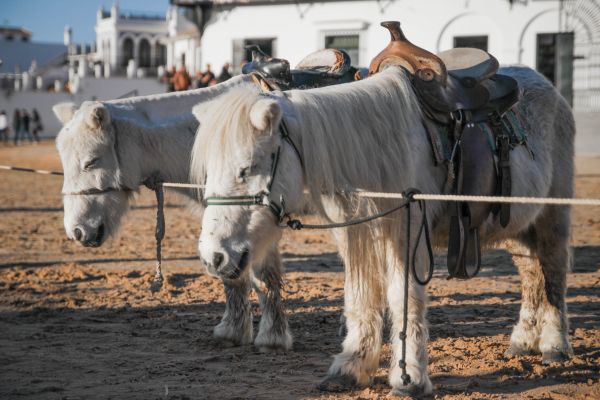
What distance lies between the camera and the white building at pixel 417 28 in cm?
2477

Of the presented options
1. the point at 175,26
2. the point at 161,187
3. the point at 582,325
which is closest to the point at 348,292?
the point at 161,187

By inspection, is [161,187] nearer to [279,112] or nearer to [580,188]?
[279,112]

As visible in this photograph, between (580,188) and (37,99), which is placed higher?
(37,99)

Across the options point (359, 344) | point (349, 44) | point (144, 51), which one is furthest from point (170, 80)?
point (144, 51)

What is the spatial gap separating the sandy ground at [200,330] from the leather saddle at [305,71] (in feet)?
3.94

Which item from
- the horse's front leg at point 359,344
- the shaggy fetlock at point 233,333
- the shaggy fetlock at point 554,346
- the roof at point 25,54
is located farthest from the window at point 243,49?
the roof at point 25,54

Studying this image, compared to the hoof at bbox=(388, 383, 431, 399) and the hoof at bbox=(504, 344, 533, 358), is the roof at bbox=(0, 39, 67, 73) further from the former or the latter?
the hoof at bbox=(388, 383, 431, 399)

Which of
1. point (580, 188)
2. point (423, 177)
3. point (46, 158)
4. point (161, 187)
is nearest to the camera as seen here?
point (423, 177)

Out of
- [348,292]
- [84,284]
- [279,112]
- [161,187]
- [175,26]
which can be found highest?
[175,26]

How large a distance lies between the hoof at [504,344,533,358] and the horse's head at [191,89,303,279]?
7.51ft

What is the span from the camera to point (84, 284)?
8094mm

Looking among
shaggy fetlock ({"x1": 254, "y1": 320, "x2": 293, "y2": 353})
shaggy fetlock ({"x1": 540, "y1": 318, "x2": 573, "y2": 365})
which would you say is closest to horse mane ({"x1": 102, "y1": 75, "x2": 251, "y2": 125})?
shaggy fetlock ({"x1": 254, "y1": 320, "x2": 293, "y2": 353})

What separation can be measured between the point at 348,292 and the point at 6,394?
82.2 inches

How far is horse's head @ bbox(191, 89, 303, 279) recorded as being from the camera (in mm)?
3711
